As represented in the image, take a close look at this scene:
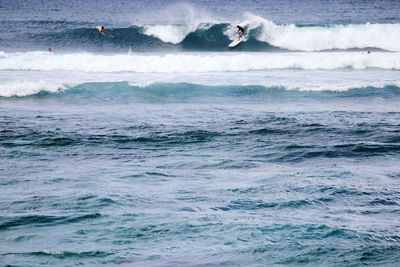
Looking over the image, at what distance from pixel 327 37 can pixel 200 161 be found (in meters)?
26.1

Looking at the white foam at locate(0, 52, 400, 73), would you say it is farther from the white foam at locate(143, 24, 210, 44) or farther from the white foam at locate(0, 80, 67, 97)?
the white foam at locate(143, 24, 210, 44)

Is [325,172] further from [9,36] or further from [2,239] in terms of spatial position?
[9,36]

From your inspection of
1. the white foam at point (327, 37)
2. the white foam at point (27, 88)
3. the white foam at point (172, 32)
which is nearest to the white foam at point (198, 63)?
A: the white foam at point (27, 88)

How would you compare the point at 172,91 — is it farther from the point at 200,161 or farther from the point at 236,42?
the point at 236,42

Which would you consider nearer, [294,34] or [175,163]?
[175,163]

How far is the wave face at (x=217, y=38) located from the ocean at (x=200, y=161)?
25.8 ft

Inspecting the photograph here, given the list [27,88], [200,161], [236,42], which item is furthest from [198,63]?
[200,161]

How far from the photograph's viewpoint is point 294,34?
113 feet

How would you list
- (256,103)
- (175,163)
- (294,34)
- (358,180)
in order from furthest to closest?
(294,34) < (256,103) < (175,163) < (358,180)

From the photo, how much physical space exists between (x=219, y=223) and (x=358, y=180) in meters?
2.93

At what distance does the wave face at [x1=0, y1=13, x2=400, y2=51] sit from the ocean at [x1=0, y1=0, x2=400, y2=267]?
25.8ft

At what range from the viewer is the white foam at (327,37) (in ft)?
109

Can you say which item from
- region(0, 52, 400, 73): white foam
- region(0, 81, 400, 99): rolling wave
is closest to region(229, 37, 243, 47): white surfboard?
region(0, 52, 400, 73): white foam

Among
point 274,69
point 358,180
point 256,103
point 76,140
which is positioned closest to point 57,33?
point 274,69
